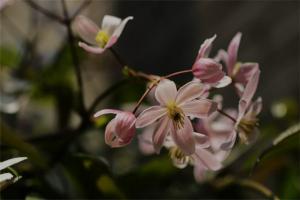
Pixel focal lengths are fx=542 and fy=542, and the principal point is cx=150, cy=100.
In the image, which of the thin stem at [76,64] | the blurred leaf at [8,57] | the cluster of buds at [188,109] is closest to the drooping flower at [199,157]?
the cluster of buds at [188,109]

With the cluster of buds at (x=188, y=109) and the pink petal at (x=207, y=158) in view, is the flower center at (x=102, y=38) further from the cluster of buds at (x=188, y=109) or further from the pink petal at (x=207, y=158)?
the pink petal at (x=207, y=158)

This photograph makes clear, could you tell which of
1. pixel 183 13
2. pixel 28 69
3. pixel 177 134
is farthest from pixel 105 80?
pixel 177 134

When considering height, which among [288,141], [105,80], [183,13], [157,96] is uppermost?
[157,96]

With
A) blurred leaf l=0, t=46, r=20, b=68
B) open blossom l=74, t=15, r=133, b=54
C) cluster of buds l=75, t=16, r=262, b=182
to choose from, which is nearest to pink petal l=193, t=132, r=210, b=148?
cluster of buds l=75, t=16, r=262, b=182

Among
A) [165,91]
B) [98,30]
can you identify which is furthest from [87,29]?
[165,91]

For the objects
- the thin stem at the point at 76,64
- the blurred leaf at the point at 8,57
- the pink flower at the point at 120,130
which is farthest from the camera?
the blurred leaf at the point at 8,57

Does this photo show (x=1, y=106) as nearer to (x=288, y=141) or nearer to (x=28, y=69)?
(x=28, y=69)
